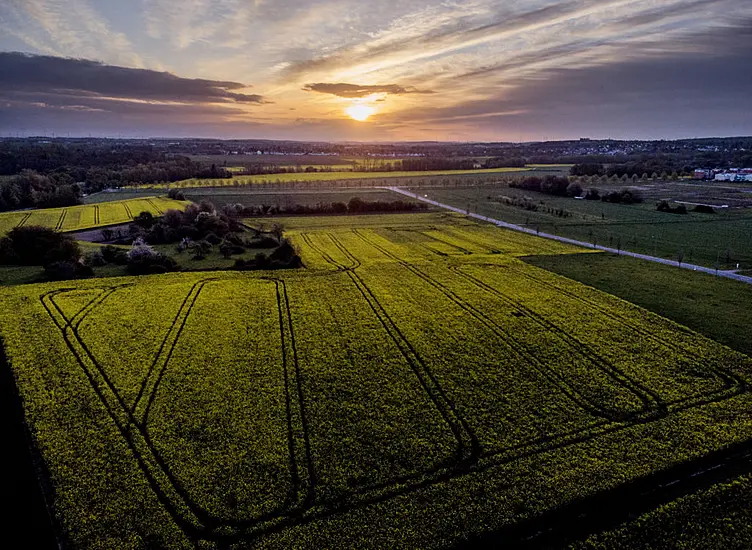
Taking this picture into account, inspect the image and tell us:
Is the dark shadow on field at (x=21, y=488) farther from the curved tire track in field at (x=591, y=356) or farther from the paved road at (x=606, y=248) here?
the paved road at (x=606, y=248)

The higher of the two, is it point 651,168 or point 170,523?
point 651,168

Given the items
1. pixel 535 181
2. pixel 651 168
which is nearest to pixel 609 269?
pixel 535 181

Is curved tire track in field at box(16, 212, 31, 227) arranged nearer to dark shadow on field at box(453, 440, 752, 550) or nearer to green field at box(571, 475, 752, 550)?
dark shadow on field at box(453, 440, 752, 550)

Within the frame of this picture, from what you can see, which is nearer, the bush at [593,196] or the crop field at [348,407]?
the crop field at [348,407]

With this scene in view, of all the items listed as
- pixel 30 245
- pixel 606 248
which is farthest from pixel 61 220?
pixel 606 248

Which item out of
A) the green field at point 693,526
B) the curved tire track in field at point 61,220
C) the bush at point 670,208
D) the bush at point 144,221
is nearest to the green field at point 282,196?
the curved tire track in field at point 61,220

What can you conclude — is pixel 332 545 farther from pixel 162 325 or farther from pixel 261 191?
pixel 261 191
